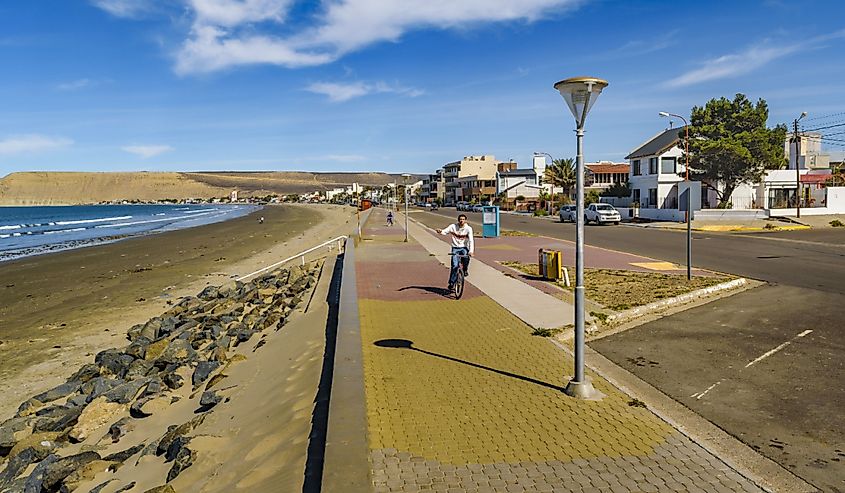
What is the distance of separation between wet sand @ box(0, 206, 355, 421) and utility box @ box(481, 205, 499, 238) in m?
9.70

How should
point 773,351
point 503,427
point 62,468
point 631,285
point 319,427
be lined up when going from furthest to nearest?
point 631,285 < point 773,351 < point 62,468 < point 319,427 < point 503,427

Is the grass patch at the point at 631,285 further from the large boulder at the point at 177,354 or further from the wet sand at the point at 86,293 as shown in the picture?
the wet sand at the point at 86,293

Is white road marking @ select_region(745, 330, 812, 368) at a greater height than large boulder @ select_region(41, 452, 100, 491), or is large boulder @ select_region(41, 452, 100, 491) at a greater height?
white road marking @ select_region(745, 330, 812, 368)

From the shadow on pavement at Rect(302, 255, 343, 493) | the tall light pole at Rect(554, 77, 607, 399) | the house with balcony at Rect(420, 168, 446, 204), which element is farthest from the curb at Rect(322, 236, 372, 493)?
the house with balcony at Rect(420, 168, 446, 204)

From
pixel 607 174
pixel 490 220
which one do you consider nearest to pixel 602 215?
pixel 490 220

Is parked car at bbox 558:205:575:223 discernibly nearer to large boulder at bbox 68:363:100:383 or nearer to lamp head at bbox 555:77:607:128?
large boulder at bbox 68:363:100:383

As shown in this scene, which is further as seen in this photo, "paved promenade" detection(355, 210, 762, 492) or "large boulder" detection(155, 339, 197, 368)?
"large boulder" detection(155, 339, 197, 368)

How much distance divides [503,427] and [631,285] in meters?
9.69

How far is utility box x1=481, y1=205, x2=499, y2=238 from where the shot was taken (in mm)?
30656

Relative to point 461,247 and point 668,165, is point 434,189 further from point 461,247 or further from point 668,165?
point 461,247

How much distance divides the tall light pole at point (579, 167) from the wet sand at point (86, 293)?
25.5ft

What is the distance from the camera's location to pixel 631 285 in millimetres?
14328

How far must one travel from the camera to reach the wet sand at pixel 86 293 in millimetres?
11867

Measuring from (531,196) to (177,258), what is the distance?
248ft
